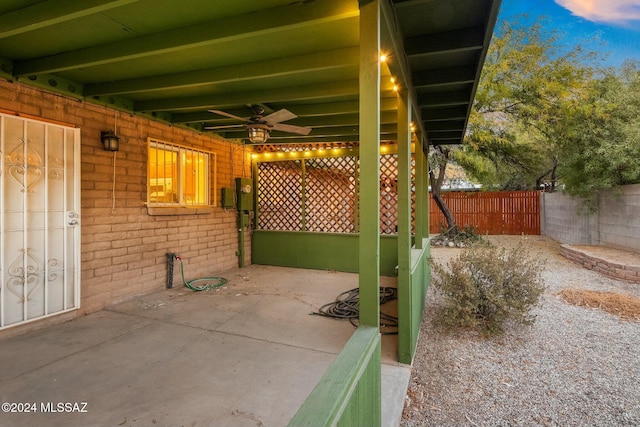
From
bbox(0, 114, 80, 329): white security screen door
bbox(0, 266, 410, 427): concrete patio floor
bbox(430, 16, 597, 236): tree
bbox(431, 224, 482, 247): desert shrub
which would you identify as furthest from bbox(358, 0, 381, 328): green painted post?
bbox(431, 224, 482, 247): desert shrub

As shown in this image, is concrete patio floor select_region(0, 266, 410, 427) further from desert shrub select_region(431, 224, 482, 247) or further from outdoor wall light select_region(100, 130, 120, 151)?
desert shrub select_region(431, 224, 482, 247)

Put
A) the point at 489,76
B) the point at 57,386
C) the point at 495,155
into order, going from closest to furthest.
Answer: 1. the point at 57,386
2. the point at 489,76
3. the point at 495,155

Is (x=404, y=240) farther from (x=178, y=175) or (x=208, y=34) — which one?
(x=178, y=175)

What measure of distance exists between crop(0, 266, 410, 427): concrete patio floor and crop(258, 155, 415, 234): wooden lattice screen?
2508 millimetres

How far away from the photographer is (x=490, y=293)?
3.62m

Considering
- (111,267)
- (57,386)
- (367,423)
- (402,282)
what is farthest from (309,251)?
(367,423)

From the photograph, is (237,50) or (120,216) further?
(120,216)

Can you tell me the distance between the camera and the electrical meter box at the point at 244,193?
630 cm

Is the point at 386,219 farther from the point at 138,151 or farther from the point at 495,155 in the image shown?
the point at 495,155

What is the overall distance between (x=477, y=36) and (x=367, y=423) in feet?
8.33

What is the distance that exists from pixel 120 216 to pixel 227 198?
1.96 metres

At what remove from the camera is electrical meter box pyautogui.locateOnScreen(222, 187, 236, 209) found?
596 centimetres

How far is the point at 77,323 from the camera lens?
3562 mm

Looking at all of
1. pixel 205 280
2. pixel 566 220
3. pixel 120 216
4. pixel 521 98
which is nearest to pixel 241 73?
pixel 120 216
